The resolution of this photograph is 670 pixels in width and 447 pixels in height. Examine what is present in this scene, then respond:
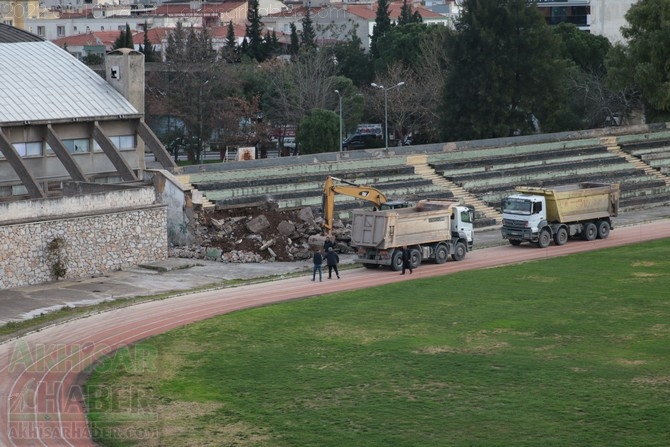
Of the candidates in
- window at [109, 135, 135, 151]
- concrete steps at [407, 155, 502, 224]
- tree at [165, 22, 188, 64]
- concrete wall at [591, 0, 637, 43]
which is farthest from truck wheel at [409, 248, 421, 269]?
concrete wall at [591, 0, 637, 43]

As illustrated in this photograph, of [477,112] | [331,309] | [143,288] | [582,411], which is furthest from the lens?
[477,112]

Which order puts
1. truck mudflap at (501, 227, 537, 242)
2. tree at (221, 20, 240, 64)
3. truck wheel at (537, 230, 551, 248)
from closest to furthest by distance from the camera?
1. truck mudflap at (501, 227, 537, 242)
2. truck wheel at (537, 230, 551, 248)
3. tree at (221, 20, 240, 64)

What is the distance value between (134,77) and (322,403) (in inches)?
1297

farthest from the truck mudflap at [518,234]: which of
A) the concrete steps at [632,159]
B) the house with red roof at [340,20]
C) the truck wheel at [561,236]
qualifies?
the house with red roof at [340,20]

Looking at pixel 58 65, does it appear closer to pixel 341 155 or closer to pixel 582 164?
pixel 341 155

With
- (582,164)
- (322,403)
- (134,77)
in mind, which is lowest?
(322,403)

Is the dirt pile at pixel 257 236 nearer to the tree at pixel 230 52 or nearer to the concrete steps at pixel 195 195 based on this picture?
the concrete steps at pixel 195 195

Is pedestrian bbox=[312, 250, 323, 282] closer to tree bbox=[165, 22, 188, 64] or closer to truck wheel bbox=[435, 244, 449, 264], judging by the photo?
truck wheel bbox=[435, 244, 449, 264]

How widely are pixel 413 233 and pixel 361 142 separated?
5436cm

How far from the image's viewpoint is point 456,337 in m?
36.5

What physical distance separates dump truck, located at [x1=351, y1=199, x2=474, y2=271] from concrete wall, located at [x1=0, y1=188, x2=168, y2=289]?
8413mm

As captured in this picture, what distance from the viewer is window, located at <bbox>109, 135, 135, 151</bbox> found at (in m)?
57.8

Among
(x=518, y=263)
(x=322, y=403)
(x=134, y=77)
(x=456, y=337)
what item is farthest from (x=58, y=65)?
(x=322, y=403)

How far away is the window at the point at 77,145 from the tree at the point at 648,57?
40.6 m
